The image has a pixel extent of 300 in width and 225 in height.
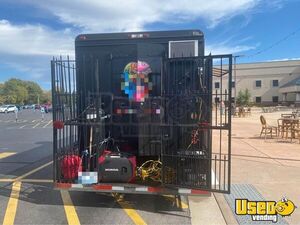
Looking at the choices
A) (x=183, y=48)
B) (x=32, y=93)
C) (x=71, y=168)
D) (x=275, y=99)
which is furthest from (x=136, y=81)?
(x=32, y=93)

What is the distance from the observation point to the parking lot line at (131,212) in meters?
5.05

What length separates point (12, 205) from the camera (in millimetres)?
5797

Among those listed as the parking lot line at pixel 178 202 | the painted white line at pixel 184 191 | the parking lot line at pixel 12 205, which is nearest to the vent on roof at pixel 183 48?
the painted white line at pixel 184 191

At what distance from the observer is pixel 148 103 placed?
19.8 ft

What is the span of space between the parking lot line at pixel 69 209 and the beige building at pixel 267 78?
72.0 meters

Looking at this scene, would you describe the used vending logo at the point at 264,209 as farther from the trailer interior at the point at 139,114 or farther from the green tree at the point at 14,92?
the green tree at the point at 14,92

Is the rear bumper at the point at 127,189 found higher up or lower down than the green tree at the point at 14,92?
lower down

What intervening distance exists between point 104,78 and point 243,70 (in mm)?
74951

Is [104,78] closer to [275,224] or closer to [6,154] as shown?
[275,224]

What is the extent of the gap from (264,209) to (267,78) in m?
76.3

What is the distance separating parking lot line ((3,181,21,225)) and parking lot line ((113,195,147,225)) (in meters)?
1.71

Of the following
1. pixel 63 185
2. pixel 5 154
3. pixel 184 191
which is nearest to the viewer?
pixel 184 191

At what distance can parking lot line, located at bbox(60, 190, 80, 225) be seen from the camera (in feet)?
A: 16.7

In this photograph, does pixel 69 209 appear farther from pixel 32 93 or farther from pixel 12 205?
pixel 32 93
